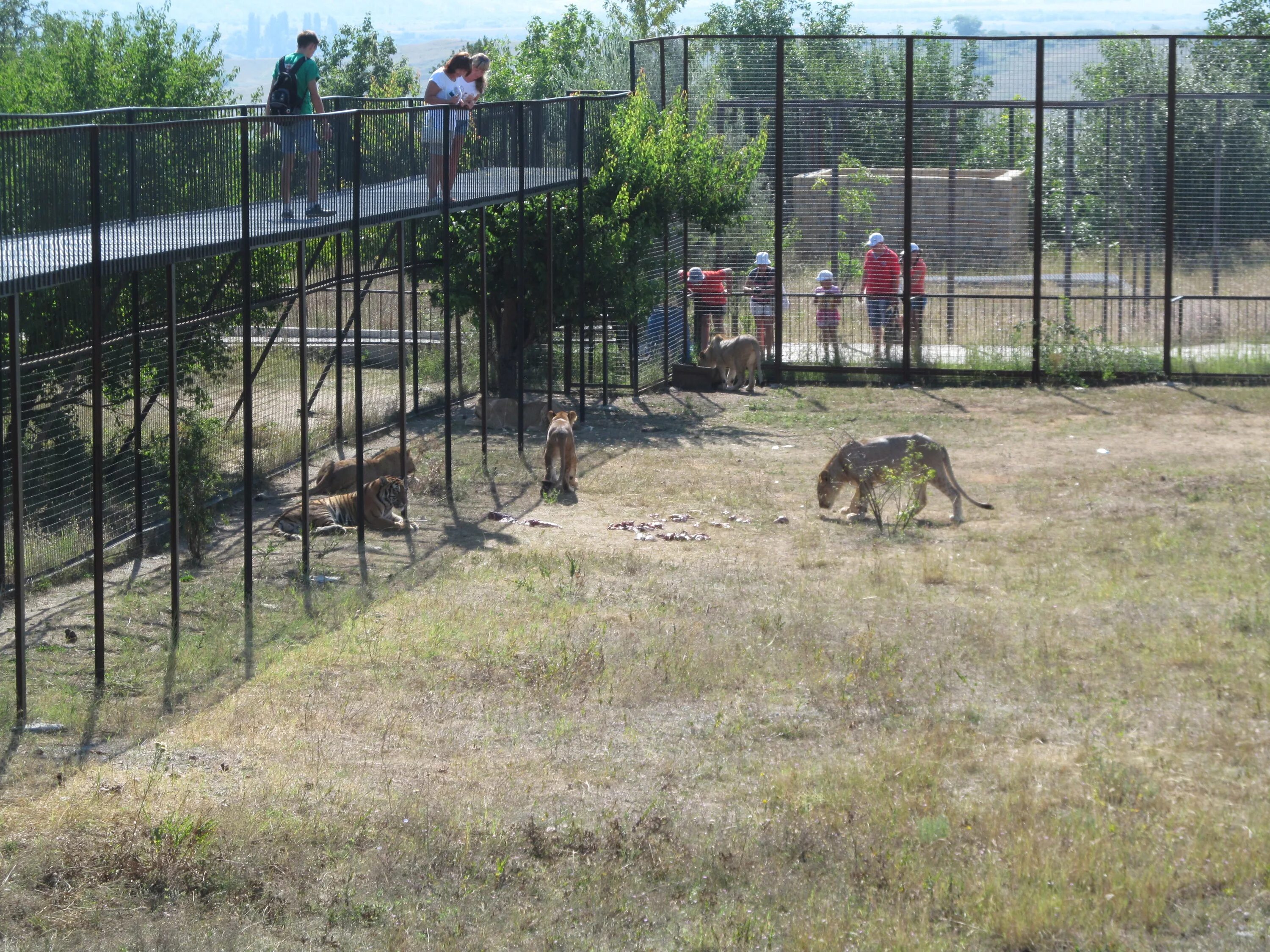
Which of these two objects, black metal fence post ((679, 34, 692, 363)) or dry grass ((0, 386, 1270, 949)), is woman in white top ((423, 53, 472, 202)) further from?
black metal fence post ((679, 34, 692, 363))

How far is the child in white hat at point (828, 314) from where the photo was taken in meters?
24.1

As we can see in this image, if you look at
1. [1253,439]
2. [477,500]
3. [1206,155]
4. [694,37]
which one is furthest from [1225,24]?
[477,500]

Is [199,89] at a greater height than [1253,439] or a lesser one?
greater

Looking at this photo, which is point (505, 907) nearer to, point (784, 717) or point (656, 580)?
point (784, 717)

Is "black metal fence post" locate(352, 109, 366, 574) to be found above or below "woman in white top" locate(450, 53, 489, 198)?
below

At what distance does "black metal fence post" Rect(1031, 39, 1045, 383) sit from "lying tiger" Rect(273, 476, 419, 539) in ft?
39.2

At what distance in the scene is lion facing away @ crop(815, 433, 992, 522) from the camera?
14.9 metres

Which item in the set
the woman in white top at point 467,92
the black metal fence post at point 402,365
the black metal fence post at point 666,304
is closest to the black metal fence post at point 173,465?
the black metal fence post at point 402,365

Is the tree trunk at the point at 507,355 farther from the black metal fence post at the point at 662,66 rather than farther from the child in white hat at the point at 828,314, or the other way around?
the child in white hat at the point at 828,314

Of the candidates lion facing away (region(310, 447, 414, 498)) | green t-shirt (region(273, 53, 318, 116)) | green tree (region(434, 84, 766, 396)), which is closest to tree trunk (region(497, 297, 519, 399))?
green tree (region(434, 84, 766, 396))

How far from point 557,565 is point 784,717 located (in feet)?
13.3

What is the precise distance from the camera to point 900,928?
265 inches

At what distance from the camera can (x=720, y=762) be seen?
28.5 feet

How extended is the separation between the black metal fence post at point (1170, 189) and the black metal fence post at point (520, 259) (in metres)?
9.98
